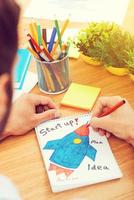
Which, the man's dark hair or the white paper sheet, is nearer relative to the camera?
the man's dark hair

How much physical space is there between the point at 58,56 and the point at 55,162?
0.29 m

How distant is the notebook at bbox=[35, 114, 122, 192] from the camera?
782 mm

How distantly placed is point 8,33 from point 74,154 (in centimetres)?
44

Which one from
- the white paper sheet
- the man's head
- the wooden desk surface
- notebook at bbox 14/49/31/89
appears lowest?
the wooden desk surface

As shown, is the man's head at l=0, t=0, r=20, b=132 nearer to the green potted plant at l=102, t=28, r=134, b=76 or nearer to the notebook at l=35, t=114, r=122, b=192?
the notebook at l=35, t=114, r=122, b=192

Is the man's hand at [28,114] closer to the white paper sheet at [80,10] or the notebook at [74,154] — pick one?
the notebook at [74,154]

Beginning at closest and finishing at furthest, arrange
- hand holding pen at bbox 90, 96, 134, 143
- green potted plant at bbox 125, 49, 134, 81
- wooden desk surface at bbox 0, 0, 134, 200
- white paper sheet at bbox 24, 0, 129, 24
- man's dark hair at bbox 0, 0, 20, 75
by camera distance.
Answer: man's dark hair at bbox 0, 0, 20, 75, wooden desk surface at bbox 0, 0, 134, 200, hand holding pen at bbox 90, 96, 134, 143, green potted plant at bbox 125, 49, 134, 81, white paper sheet at bbox 24, 0, 129, 24

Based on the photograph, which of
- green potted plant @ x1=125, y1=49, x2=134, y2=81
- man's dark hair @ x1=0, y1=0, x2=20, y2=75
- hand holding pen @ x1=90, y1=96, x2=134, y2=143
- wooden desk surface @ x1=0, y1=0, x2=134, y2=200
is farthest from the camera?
green potted plant @ x1=125, y1=49, x2=134, y2=81

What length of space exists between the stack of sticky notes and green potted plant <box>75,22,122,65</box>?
0.09 metres

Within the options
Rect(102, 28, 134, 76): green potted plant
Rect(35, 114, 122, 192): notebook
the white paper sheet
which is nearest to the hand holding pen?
Rect(35, 114, 122, 192): notebook

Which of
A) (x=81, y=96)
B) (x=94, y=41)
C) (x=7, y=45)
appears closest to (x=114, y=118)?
(x=81, y=96)

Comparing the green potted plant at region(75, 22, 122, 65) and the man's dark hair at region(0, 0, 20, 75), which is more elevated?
the man's dark hair at region(0, 0, 20, 75)

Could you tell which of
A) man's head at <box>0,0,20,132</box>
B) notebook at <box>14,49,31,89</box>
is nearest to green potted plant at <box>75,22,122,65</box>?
notebook at <box>14,49,31,89</box>

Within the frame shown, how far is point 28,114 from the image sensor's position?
93 centimetres
